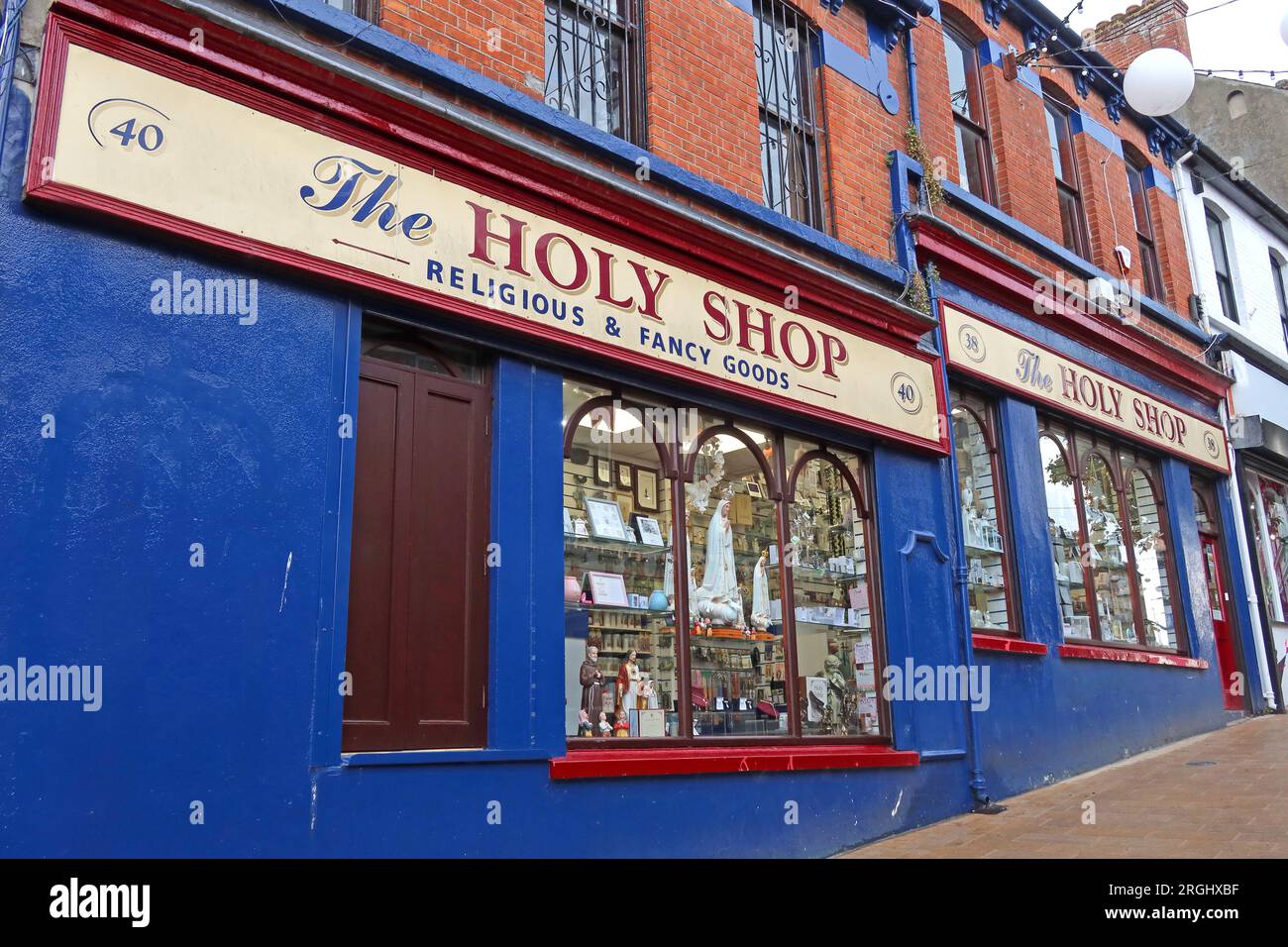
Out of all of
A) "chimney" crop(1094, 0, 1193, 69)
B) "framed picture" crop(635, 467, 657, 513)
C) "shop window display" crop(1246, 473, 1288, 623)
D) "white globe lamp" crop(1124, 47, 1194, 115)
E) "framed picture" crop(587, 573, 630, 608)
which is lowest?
"framed picture" crop(587, 573, 630, 608)

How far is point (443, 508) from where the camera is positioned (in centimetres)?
621

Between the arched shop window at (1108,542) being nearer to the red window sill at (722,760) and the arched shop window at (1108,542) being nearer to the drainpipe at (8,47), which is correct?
the red window sill at (722,760)

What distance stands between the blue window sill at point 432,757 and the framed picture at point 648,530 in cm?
171

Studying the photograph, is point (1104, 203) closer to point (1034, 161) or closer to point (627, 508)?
point (1034, 161)

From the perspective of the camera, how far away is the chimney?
15320mm

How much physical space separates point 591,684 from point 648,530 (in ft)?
3.71

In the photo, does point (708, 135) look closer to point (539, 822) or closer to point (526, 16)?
point (526, 16)

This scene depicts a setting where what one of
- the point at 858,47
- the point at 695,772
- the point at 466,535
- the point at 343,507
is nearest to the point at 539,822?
the point at 695,772

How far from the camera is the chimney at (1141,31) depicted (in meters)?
15.3

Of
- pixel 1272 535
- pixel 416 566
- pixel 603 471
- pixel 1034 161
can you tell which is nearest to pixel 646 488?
pixel 603 471

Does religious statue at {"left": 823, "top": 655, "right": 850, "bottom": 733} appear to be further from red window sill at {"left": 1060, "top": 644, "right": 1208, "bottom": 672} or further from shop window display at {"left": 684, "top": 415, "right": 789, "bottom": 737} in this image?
red window sill at {"left": 1060, "top": 644, "right": 1208, "bottom": 672}

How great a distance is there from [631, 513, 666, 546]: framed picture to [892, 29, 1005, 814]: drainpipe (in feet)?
10.1

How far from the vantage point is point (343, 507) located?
5.66 m

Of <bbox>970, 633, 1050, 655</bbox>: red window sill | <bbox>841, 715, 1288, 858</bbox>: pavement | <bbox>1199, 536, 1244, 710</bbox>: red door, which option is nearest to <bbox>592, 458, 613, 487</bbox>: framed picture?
<bbox>841, 715, 1288, 858</bbox>: pavement
